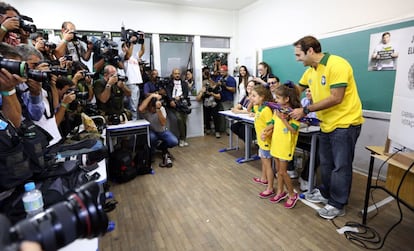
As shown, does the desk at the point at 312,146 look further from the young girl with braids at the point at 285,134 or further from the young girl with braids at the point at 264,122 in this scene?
the young girl with braids at the point at 264,122

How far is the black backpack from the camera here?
306 cm

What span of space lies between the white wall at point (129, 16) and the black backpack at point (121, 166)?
8.61 feet

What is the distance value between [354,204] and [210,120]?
3.64 m

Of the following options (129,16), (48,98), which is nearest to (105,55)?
(48,98)

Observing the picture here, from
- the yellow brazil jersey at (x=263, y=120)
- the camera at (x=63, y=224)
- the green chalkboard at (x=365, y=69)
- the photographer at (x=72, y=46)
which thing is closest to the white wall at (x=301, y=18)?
the green chalkboard at (x=365, y=69)

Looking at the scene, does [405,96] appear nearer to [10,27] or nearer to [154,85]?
[10,27]

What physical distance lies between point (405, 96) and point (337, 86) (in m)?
0.46

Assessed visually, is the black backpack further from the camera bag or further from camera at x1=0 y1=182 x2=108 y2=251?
camera at x1=0 y1=182 x2=108 y2=251

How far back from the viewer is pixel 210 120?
562 cm

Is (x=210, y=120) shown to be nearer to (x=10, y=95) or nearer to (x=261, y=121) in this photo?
(x=261, y=121)

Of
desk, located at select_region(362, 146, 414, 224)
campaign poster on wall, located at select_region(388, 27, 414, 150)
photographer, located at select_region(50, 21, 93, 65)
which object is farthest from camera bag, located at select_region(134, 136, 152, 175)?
campaign poster on wall, located at select_region(388, 27, 414, 150)

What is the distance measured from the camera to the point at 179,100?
4.55 metres

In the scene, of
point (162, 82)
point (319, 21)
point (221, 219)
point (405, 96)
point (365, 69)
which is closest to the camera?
point (405, 96)

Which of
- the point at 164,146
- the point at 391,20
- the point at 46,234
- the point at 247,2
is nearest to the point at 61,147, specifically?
the point at 46,234
